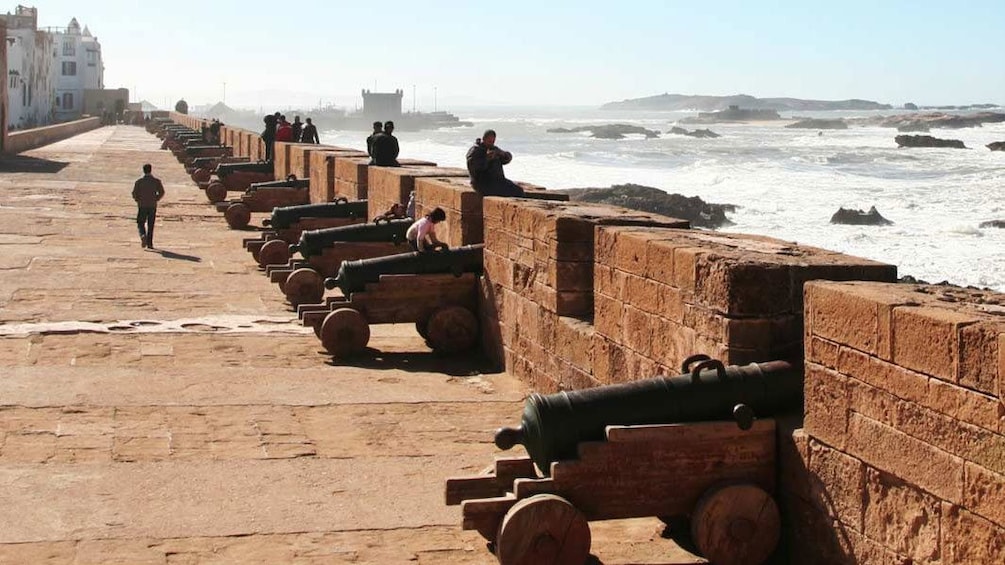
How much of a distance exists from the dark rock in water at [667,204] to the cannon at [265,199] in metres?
18.3

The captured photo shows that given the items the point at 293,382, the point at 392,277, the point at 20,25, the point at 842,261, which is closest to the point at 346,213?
the point at 392,277

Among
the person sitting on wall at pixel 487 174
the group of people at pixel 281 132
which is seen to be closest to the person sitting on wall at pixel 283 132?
the group of people at pixel 281 132

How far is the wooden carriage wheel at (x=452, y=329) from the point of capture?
35.1 feet

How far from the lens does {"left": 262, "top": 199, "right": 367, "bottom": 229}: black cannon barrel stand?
51.4 ft

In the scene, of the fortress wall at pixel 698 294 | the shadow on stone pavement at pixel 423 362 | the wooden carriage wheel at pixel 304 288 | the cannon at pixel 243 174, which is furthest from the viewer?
the cannon at pixel 243 174

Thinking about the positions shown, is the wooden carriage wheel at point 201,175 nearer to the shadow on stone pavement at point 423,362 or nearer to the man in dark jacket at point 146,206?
the man in dark jacket at point 146,206

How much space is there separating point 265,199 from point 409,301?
10694 millimetres

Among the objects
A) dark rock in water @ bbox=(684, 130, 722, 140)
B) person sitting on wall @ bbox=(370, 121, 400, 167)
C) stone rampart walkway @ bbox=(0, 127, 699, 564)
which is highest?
dark rock in water @ bbox=(684, 130, 722, 140)

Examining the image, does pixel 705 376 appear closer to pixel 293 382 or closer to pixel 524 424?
pixel 524 424

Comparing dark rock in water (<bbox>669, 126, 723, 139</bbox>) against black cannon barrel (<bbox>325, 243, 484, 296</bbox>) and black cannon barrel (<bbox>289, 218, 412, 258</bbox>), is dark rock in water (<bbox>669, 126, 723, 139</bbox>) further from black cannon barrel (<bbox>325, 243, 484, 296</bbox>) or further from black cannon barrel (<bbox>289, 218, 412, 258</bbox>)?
black cannon barrel (<bbox>325, 243, 484, 296</bbox>)

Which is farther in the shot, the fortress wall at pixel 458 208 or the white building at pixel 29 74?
the white building at pixel 29 74

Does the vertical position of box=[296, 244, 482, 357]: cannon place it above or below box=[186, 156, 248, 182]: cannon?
below

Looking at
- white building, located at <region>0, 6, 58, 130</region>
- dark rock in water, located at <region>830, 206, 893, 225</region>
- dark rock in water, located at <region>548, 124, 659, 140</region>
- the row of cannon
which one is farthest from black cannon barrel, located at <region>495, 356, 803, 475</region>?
dark rock in water, located at <region>548, 124, 659, 140</region>

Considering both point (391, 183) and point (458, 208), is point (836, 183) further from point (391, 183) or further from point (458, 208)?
point (458, 208)
